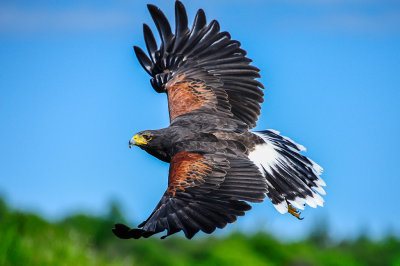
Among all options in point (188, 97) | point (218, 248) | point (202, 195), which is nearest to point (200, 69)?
point (188, 97)

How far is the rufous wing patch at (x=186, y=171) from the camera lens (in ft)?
26.1

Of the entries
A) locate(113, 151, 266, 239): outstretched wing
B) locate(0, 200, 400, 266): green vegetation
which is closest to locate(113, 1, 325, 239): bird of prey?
locate(113, 151, 266, 239): outstretched wing

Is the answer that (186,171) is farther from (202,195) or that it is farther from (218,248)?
(218,248)

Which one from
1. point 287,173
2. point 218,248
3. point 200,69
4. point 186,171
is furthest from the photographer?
point 218,248

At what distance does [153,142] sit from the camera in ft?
29.7

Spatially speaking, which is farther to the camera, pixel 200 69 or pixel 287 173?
pixel 200 69

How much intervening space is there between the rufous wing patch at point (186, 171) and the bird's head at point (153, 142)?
1.70 feet

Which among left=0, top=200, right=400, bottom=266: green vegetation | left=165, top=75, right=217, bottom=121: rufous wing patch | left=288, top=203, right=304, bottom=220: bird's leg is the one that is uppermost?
left=165, top=75, right=217, bottom=121: rufous wing patch

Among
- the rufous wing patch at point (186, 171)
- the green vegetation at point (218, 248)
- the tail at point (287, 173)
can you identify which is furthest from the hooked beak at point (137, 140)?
the green vegetation at point (218, 248)

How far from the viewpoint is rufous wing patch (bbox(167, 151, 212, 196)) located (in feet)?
26.1

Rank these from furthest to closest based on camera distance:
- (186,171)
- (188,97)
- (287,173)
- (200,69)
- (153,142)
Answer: (200,69)
(188,97)
(287,173)
(153,142)
(186,171)

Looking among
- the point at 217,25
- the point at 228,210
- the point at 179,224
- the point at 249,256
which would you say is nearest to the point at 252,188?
the point at 228,210

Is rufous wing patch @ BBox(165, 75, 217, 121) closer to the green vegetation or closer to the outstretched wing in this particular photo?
the outstretched wing

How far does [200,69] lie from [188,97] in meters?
0.72
